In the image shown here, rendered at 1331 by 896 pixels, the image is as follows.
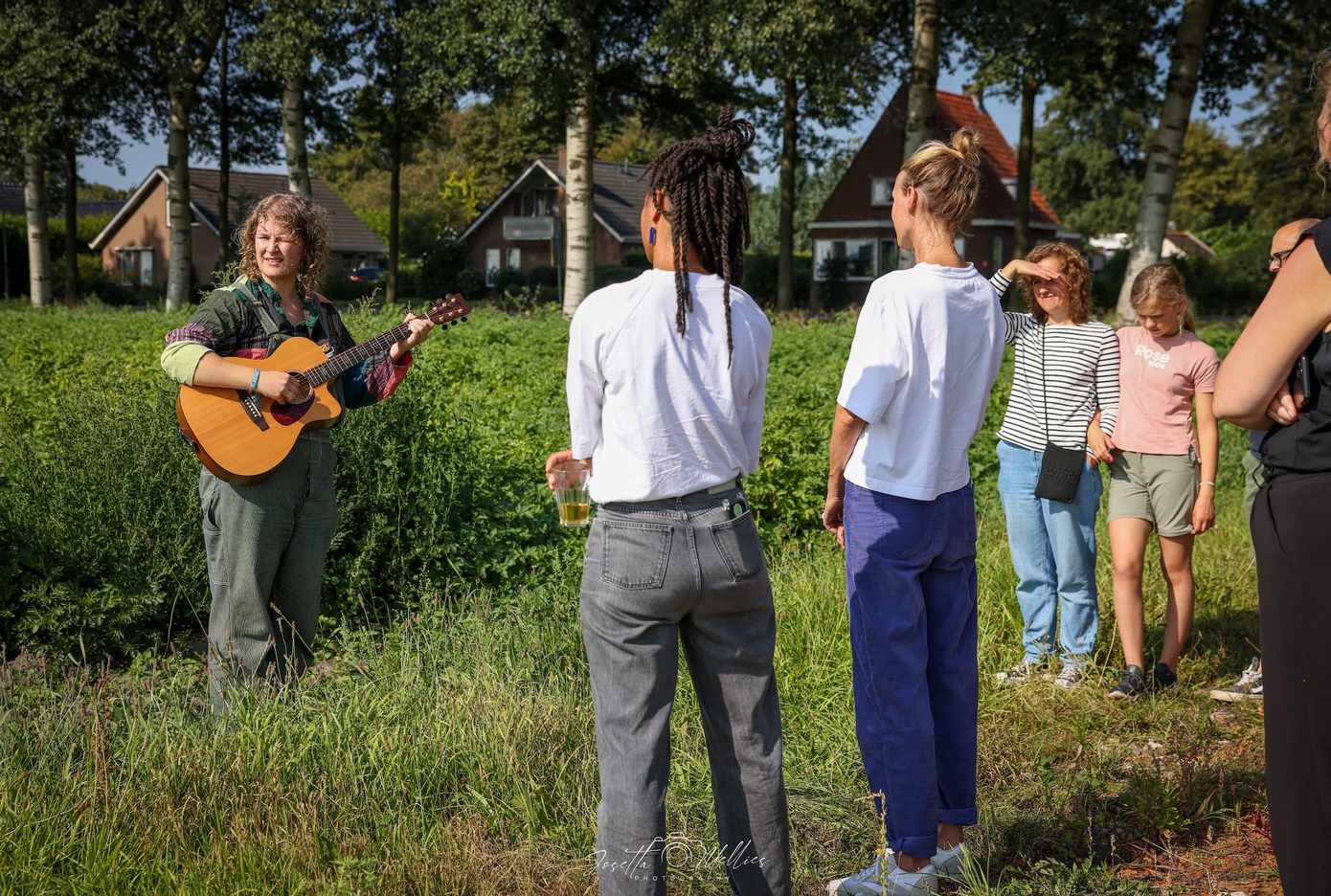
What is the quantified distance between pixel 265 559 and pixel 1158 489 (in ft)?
11.8

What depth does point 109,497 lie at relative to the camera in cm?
576

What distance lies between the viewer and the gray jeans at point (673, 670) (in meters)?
2.70

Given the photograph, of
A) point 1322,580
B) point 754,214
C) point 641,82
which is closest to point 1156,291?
point 1322,580

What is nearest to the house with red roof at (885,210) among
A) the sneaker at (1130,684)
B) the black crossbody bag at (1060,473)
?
the black crossbody bag at (1060,473)

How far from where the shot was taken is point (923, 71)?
58.4 ft

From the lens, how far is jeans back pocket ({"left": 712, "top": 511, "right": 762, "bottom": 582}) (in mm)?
2734

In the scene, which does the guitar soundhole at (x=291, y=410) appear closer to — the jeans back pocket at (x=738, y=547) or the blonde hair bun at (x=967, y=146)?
the jeans back pocket at (x=738, y=547)

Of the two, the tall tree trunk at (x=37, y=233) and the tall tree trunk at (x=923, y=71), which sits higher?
the tall tree trunk at (x=923, y=71)

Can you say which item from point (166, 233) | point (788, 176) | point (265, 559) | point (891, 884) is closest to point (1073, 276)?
point (891, 884)

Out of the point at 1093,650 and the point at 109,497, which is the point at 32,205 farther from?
the point at 1093,650

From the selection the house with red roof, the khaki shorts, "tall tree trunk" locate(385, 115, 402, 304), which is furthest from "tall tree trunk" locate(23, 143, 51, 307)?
the khaki shorts

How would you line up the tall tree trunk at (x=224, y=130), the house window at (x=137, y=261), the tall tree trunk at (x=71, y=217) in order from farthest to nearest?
the house window at (x=137, y=261), the tall tree trunk at (x=71, y=217), the tall tree trunk at (x=224, y=130)

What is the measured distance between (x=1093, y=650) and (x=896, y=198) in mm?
A: 2720

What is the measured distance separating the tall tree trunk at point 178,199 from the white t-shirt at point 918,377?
82.5 ft
